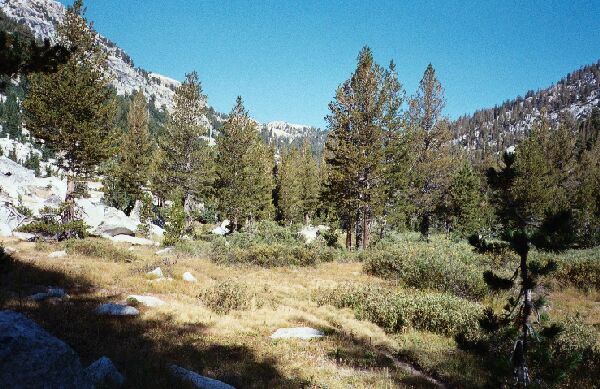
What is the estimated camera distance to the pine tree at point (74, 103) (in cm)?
2175

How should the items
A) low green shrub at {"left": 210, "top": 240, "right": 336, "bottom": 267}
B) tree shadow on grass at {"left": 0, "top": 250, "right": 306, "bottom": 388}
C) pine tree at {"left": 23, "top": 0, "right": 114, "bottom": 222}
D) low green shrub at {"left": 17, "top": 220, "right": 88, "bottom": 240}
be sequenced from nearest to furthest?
1. tree shadow on grass at {"left": 0, "top": 250, "right": 306, "bottom": 388}
2. pine tree at {"left": 23, "top": 0, "right": 114, "bottom": 222}
3. low green shrub at {"left": 210, "top": 240, "right": 336, "bottom": 267}
4. low green shrub at {"left": 17, "top": 220, "right": 88, "bottom": 240}

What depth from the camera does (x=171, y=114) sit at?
125ft

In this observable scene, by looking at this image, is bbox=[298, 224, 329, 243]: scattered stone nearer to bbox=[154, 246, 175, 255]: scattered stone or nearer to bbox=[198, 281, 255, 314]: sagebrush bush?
bbox=[154, 246, 175, 255]: scattered stone

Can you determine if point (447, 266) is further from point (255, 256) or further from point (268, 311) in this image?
point (255, 256)

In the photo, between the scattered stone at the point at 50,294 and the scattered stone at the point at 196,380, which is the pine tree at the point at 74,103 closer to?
the scattered stone at the point at 50,294

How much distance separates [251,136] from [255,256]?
18787mm

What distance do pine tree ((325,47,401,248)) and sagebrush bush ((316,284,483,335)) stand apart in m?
13.1

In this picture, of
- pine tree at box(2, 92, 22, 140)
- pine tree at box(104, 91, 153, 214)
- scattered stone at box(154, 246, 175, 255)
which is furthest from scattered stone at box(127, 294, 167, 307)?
pine tree at box(2, 92, 22, 140)

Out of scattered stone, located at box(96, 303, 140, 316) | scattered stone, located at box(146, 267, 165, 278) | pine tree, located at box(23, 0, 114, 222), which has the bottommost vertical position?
scattered stone, located at box(96, 303, 140, 316)

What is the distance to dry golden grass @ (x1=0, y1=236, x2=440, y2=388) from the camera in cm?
741

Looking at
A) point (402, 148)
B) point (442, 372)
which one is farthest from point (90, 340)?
point (402, 148)

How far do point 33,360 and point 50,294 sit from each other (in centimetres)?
862

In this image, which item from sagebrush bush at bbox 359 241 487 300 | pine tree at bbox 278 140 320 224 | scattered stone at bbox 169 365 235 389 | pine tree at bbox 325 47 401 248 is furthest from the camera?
pine tree at bbox 278 140 320 224

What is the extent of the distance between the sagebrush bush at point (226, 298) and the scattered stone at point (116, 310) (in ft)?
9.28
